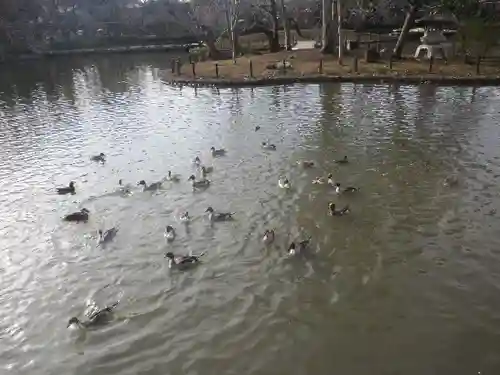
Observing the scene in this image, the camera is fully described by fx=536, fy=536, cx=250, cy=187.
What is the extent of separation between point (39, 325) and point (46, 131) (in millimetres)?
17574

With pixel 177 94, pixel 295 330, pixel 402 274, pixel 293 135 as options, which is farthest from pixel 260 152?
pixel 177 94

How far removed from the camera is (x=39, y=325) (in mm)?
Answer: 10258

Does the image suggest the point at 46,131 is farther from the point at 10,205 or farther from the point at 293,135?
the point at 293,135

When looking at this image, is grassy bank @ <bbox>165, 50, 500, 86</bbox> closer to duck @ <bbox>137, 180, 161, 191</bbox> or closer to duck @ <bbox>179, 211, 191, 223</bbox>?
duck @ <bbox>137, 180, 161, 191</bbox>

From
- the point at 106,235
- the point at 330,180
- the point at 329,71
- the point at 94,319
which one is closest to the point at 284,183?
the point at 330,180

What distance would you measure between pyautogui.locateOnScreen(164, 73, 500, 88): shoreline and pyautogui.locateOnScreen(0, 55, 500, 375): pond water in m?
5.87

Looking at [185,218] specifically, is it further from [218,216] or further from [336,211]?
[336,211]

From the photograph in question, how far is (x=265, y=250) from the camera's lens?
41.4 ft

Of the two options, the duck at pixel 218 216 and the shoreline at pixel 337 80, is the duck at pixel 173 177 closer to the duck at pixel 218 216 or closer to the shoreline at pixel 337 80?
the duck at pixel 218 216

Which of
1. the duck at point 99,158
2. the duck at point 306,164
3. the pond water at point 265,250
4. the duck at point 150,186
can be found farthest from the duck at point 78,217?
the duck at point 306,164

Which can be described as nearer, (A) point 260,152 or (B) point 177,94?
(A) point 260,152

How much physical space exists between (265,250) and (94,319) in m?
4.26

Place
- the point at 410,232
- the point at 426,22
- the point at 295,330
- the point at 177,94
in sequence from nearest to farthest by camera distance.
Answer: the point at 295,330
the point at 410,232
the point at 177,94
the point at 426,22

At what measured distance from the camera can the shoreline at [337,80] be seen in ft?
98.6
